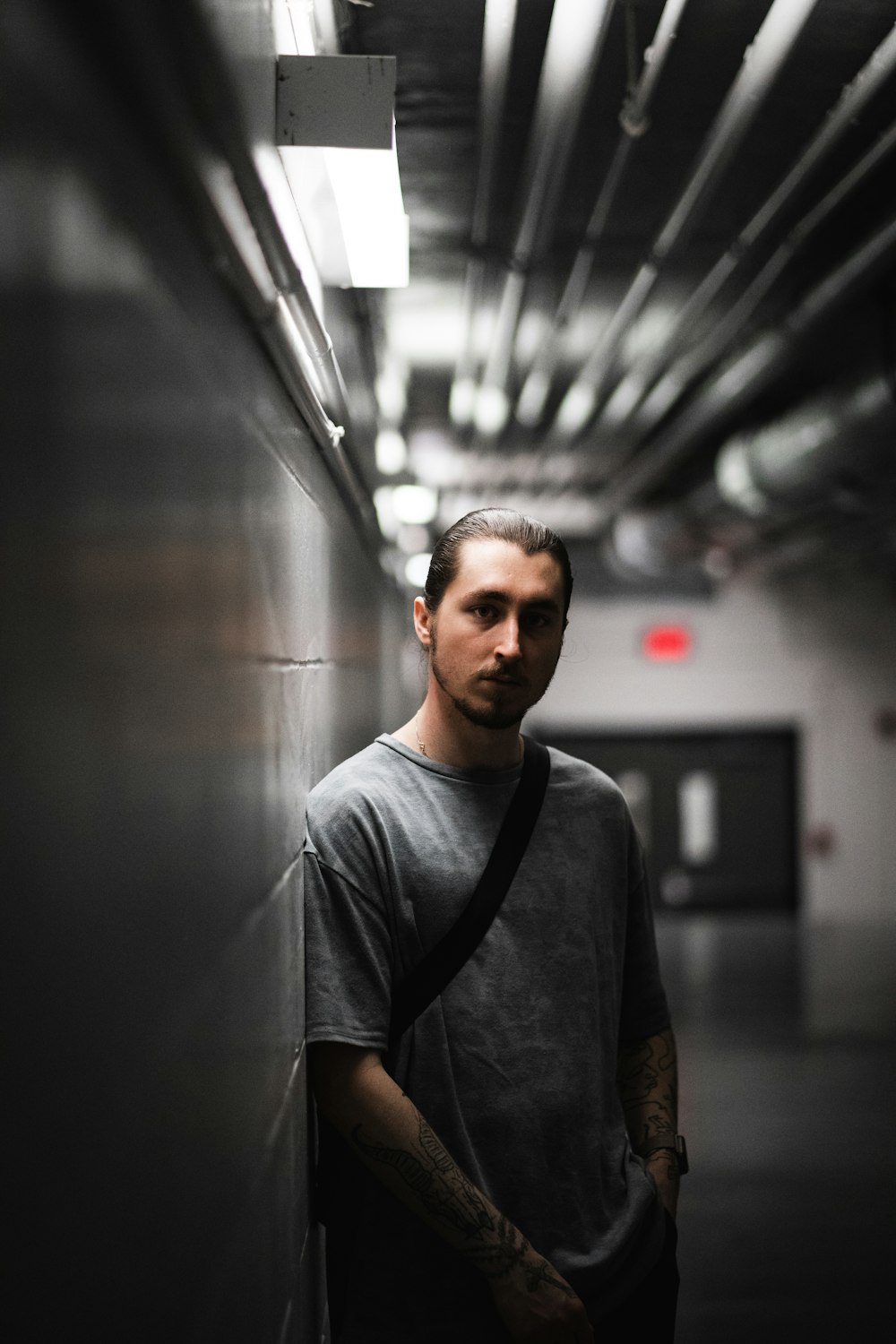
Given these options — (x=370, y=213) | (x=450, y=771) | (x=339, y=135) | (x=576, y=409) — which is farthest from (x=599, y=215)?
(x=576, y=409)

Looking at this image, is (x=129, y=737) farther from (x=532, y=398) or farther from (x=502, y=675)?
(x=532, y=398)

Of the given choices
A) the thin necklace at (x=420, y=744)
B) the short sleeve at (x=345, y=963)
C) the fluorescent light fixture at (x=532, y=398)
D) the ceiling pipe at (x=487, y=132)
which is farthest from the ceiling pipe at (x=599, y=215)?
the short sleeve at (x=345, y=963)

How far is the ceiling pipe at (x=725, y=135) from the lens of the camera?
1.94 meters

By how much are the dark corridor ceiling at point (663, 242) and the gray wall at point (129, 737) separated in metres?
1.22

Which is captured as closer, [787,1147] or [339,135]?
[339,135]

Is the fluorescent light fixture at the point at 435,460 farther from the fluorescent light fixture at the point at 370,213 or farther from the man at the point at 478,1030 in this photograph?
the man at the point at 478,1030

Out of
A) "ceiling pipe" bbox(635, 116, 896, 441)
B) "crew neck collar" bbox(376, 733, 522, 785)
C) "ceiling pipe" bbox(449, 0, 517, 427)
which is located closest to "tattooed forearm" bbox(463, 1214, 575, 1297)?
"crew neck collar" bbox(376, 733, 522, 785)

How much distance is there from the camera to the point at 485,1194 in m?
1.45

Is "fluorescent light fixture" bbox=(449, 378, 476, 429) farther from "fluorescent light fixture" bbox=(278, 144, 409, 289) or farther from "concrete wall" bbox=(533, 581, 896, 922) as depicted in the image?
"concrete wall" bbox=(533, 581, 896, 922)

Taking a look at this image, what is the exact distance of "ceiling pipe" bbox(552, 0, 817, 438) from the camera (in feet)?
6.37

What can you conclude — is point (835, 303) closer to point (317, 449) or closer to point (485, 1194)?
point (317, 449)

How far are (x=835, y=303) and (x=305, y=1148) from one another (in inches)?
99.7

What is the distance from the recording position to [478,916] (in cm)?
150

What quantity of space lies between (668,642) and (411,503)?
4.77 meters
